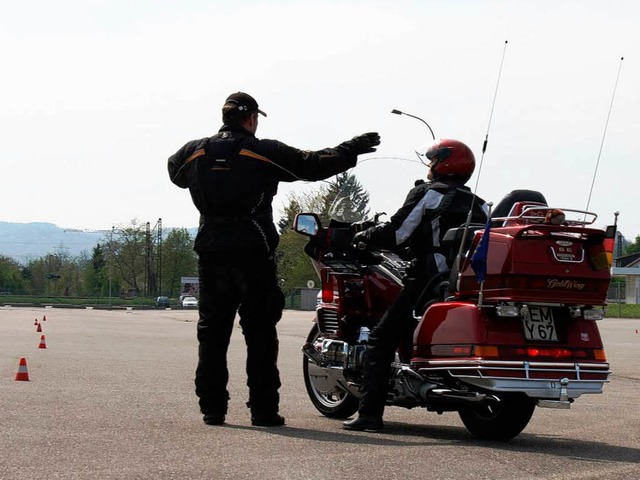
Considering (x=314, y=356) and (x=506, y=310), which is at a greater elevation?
(x=506, y=310)

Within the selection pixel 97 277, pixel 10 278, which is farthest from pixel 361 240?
pixel 10 278

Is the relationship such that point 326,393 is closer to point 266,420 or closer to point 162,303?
point 266,420

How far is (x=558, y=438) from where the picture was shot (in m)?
7.78

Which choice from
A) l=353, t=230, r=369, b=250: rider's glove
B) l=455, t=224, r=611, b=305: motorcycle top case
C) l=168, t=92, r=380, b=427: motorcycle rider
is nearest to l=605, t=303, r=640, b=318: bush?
l=353, t=230, r=369, b=250: rider's glove

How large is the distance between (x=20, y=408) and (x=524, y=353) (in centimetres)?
376

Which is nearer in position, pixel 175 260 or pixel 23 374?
pixel 23 374

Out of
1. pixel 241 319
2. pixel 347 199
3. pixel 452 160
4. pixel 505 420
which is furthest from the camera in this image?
pixel 347 199

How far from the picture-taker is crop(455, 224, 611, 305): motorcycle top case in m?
6.95

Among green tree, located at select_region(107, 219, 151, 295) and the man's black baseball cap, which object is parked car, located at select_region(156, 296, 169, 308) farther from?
the man's black baseball cap

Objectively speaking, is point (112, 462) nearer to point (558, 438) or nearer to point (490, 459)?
point (490, 459)

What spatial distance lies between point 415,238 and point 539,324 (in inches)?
39.4

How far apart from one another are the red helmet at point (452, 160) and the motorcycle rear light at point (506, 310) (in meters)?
1.19

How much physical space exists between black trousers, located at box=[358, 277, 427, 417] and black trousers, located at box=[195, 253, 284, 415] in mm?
678

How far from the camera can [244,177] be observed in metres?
7.89
